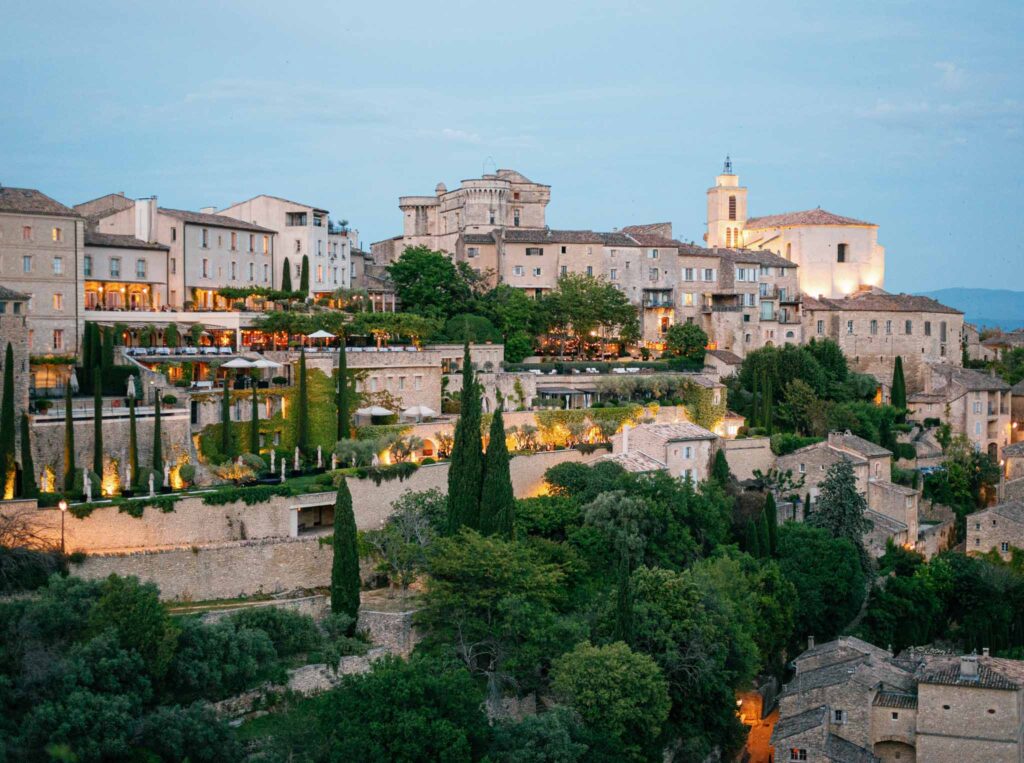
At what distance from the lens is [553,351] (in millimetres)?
64812

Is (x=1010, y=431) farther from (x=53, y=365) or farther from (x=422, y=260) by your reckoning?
(x=53, y=365)

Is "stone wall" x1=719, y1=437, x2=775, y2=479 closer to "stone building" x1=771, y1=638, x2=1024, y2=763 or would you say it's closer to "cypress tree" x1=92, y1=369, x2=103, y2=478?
"stone building" x1=771, y1=638, x2=1024, y2=763

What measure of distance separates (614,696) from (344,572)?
8079mm

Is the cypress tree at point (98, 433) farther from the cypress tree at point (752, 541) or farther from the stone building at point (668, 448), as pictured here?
the cypress tree at point (752, 541)

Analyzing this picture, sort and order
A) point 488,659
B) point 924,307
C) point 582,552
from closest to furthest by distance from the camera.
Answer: point 488,659 → point 582,552 → point 924,307

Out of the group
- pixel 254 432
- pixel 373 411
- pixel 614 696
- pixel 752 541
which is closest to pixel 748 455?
pixel 752 541

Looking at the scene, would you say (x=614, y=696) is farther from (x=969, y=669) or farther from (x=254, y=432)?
(x=254, y=432)

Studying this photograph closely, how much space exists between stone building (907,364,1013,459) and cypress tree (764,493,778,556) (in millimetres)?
21436

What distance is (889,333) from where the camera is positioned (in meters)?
70.1

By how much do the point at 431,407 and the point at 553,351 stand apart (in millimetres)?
15215

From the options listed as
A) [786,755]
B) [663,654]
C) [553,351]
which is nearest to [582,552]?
[663,654]

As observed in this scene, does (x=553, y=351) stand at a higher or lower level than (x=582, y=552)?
higher

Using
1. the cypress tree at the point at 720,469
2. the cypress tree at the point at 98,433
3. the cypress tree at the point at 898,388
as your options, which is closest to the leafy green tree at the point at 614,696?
the cypress tree at the point at 98,433

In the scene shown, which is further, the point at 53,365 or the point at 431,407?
the point at 431,407
